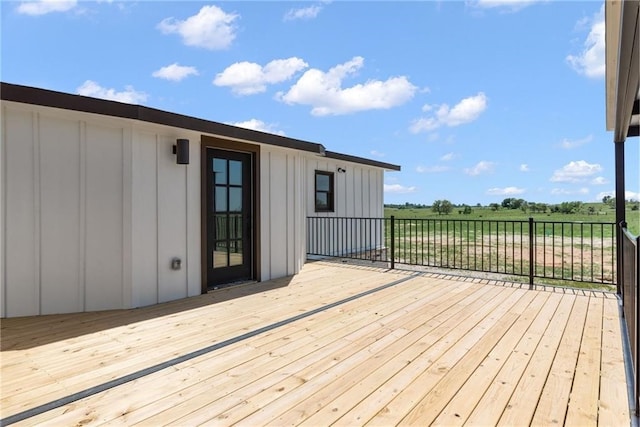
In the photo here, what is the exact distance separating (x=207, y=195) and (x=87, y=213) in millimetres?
1303

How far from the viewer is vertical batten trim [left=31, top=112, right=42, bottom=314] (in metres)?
3.13

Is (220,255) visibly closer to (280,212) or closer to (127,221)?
(280,212)

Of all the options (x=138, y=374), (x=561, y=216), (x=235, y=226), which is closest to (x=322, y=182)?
(x=235, y=226)

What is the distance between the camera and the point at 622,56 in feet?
6.05

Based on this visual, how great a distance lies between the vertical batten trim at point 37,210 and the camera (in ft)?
10.3

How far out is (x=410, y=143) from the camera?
21.2 metres

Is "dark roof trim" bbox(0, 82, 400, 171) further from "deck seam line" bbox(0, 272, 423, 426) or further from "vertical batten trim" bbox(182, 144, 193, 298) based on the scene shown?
"deck seam line" bbox(0, 272, 423, 426)

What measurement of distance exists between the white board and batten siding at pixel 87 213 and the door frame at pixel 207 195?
230 mm

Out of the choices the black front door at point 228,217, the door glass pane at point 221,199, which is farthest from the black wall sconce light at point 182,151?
the door glass pane at point 221,199

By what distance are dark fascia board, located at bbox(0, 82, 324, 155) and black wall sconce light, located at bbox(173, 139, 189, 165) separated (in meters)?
0.21

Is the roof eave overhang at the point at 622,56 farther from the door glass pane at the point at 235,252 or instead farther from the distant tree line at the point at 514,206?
the distant tree line at the point at 514,206

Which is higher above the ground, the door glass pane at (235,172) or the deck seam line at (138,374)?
the door glass pane at (235,172)

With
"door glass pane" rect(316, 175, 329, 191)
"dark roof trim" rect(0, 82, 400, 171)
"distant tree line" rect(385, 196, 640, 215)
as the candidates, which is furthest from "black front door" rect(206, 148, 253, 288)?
"distant tree line" rect(385, 196, 640, 215)

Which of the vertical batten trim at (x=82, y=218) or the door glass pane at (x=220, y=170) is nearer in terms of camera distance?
the vertical batten trim at (x=82, y=218)
